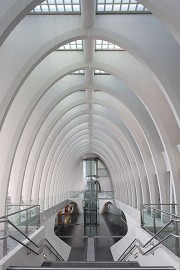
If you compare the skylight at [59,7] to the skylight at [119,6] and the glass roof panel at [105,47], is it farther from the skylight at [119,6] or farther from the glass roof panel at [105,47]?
the glass roof panel at [105,47]

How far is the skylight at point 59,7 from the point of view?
47.9 ft

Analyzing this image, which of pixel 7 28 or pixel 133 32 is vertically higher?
pixel 133 32

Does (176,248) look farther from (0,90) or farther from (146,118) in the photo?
(146,118)

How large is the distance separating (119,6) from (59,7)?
2.54 metres

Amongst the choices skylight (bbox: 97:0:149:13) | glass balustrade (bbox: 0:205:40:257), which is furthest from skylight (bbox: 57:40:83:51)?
glass balustrade (bbox: 0:205:40:257)

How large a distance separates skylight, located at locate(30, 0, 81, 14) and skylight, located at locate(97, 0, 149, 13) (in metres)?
0.99

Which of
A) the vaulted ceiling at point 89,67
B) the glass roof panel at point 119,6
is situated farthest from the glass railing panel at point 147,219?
the glass roof panel at point 119,6

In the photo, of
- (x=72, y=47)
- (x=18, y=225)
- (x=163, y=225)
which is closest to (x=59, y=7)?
(x=72, y=47)

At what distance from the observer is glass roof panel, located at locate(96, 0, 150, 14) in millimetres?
14727

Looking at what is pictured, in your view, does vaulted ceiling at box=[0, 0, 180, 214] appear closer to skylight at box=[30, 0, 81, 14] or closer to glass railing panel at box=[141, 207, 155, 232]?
skylight at box=[30, 0, 81, 14]

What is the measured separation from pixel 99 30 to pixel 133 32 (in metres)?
1.48

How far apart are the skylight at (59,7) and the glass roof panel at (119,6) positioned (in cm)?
98

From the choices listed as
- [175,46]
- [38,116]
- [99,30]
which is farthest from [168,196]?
[99,30]

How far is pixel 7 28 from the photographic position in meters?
10.1
